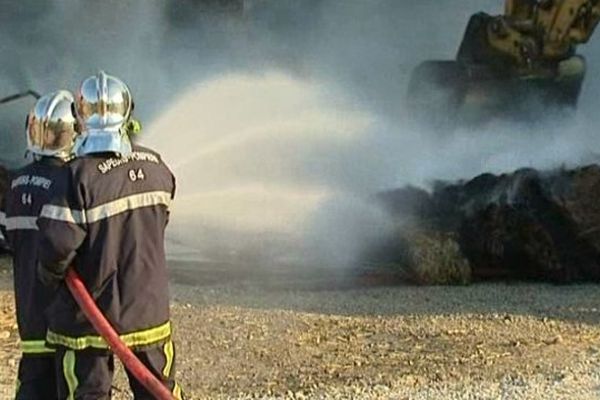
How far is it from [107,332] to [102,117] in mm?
824

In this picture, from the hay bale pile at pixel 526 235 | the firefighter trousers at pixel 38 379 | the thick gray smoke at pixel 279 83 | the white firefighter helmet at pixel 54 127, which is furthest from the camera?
the thick gray smoke at pixel 279 83

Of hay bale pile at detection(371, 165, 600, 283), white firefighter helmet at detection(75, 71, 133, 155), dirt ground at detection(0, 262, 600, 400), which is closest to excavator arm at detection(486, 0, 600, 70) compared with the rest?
hay bale pile at detection(371, 165, 600, 283)

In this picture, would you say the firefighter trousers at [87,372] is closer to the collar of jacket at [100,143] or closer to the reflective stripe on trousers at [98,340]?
the reflective stripe on trousers at [98,340]

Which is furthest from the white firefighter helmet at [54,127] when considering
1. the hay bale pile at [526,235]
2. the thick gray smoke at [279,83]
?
the thick gray smoke at [279,83]

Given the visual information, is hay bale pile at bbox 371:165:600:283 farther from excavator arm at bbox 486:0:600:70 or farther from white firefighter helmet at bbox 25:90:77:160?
white firefighter helmet at bbox 25:90:77:160

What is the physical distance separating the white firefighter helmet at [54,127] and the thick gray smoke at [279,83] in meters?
8.63

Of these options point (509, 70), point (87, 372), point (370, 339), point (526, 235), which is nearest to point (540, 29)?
point (509, 70)

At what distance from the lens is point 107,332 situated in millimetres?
5133

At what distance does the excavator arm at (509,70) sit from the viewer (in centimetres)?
1441

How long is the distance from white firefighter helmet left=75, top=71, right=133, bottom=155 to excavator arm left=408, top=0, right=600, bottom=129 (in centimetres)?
937

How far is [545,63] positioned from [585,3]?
0.74m

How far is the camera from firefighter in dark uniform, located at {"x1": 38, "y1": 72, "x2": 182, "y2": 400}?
5156 millimetres

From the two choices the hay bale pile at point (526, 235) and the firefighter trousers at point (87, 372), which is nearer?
the firefighter trousers at point (87, 372)

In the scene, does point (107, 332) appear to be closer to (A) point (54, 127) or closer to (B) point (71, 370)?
(B) point (71, 370)
